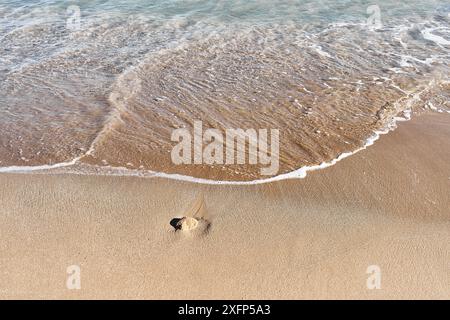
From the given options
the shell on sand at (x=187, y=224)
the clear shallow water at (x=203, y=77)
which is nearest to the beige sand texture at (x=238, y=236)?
the shell on sand at (x=187, y=224)

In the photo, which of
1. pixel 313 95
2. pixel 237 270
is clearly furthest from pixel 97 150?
pixel 313 95

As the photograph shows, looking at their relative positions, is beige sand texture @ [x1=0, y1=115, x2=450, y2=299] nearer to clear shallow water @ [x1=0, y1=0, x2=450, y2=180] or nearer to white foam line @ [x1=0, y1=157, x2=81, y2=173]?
white foam line @ [x1=0, y1=157, x2=81, y2=173]

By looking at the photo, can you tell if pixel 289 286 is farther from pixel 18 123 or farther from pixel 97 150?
pixel 18 123

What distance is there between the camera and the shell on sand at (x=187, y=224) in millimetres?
4496

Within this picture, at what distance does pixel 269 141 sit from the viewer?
240 inches

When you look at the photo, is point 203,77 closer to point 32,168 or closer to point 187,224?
point 32,168

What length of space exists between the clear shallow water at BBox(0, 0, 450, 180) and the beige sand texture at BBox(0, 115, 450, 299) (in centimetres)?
53

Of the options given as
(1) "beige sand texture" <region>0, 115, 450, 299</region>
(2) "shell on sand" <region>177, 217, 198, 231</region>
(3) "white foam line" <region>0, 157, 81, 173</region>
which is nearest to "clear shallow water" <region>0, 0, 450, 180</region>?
(3) "white foam line" <region>0, 157, 81, 173</region>

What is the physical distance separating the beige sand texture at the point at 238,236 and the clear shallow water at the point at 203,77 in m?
0.53

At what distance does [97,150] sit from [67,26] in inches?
245

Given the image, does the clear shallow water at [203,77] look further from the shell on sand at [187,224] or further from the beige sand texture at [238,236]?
the shell on sand at [187,224]

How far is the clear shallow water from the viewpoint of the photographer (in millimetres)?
6027

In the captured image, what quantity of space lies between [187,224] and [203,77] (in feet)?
13.8
